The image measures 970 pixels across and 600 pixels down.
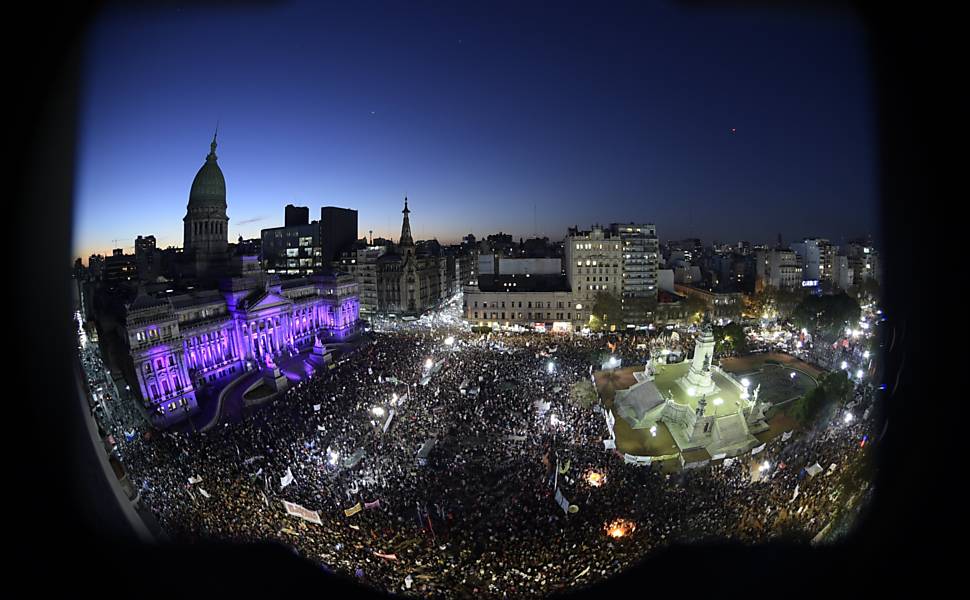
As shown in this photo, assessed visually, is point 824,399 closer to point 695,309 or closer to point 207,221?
point 695,309

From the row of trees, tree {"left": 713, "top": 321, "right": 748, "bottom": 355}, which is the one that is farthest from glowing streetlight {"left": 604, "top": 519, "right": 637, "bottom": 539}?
tree {"left": 713, "top": 321, "right": 748, "bottom": 355}

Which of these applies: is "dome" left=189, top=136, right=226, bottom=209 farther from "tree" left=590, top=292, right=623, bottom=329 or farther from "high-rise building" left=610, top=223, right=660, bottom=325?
"high-rise building" left=610, top=223, right=660, bottom=325

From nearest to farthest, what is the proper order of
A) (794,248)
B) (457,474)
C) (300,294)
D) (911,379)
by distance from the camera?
1. (911,379)
2. (457,474)
3. (300,294)
4. (794,248)

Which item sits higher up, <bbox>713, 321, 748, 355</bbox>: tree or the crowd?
<bbox>713, 321, 748, 355</bbox>: tree

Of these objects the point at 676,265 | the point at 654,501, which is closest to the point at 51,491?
the point at 654,501

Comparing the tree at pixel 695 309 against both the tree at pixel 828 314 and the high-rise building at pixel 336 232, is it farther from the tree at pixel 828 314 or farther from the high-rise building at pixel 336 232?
the high-rise building at pixel 336 232

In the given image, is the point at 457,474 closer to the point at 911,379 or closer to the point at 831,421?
the point at 911,379

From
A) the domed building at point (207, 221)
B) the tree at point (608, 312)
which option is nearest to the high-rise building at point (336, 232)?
the domed building at point (207, 221)
